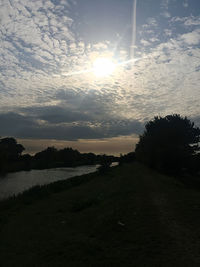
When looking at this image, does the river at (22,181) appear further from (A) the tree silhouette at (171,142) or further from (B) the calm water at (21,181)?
(A) the tree silhouette at (171,142)

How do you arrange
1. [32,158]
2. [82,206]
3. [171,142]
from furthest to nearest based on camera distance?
[32,158]
[171,142]
[82,206]

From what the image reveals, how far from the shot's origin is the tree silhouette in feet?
155

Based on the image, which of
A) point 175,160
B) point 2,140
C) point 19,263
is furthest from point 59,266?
point 2,140

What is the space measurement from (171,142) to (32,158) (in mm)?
119294

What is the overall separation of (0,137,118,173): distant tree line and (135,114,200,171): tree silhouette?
3870 centimetres

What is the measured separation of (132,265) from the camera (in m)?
6.73

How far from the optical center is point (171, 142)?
165 ft

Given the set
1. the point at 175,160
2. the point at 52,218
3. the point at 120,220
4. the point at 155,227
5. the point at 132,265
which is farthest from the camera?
the point at 175,160

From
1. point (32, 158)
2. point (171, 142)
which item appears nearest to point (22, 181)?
point (171, 142)

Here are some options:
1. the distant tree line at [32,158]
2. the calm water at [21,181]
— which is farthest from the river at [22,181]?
the distant tree line at [32,158]

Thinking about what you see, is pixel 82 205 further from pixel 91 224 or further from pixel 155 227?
pixel 155 227

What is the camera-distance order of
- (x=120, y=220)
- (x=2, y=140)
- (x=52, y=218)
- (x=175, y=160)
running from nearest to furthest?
(x=120, y=220), (x=52, y=218), (x=175, y=160), (x=2, y=140)

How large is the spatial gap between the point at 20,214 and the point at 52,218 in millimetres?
Answer: 3610

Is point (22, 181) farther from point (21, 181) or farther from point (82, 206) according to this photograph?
point (82, 206)
